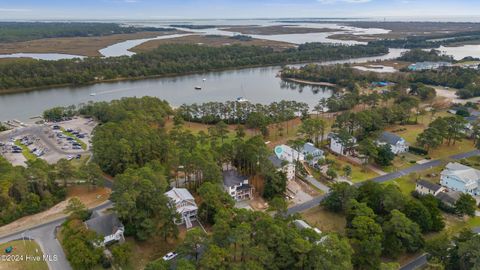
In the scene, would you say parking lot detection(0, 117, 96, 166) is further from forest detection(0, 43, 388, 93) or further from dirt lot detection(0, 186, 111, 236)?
forest detection(0, 43, 388, 93)

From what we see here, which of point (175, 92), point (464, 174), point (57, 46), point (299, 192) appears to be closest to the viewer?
point (464, 174)

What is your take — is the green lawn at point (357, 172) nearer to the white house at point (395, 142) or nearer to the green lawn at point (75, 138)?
the white house at point (395, 142)

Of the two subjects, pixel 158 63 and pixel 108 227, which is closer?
pixel 108 227

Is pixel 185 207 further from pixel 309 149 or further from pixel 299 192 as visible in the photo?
pixel 309 149

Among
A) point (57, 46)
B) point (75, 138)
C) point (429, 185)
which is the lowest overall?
point (75, 138)

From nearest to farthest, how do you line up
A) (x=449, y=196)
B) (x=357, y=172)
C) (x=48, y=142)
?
1. (x=449, y=196)
2. (x=357, y=172)
3. (x=48, y=142)

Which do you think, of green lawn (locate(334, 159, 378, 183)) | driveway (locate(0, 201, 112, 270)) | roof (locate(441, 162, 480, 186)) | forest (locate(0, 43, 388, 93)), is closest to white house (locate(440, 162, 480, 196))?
roof (locate(441, 162, 480, 186))

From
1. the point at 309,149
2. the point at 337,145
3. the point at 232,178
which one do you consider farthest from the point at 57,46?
the point at 232,178

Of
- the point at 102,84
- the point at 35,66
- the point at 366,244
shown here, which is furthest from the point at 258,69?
the point at 366,244
